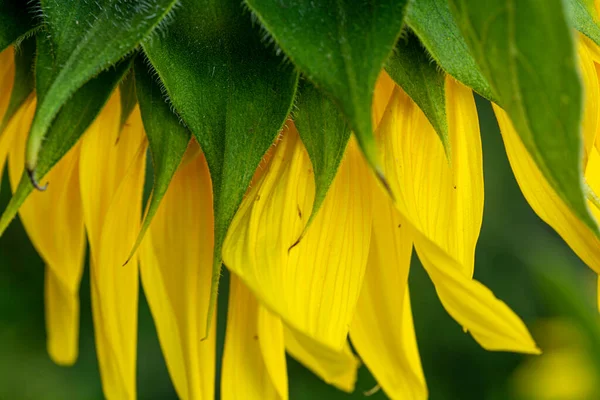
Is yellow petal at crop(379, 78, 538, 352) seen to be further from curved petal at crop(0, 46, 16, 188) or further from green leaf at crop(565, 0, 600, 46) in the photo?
curved petal at crop(0, 46, 16, 188)

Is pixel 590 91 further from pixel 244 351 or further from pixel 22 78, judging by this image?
pixel 22 78

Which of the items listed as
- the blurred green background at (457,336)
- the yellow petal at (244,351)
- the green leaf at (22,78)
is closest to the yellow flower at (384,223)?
the yellow petal at (244,351)

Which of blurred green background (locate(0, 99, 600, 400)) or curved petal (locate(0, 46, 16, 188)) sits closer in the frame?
curved petal (locate(0, 46, 16, 188))

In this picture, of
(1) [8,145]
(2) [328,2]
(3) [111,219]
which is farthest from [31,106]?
(2) [328,2]

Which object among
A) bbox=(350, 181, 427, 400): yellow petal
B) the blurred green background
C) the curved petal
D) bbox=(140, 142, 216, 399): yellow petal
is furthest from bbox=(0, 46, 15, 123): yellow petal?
the blurred green background

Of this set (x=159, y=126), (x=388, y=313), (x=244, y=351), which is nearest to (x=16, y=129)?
(x=159, y=126)

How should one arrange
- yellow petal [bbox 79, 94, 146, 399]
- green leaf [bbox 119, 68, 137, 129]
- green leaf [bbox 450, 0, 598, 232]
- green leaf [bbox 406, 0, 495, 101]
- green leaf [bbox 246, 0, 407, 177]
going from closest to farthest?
1. green leaf [bbox 450, 0, 598, 232]
2. green leaf [bbox 246, 0, 407, 177]
3. green leaf [bbox 406, 0, 495, 101]
4. green leaf [bbox 119, 68, 137, 129]
5. yellow petal [bbox 79, 94, 146, 399]
